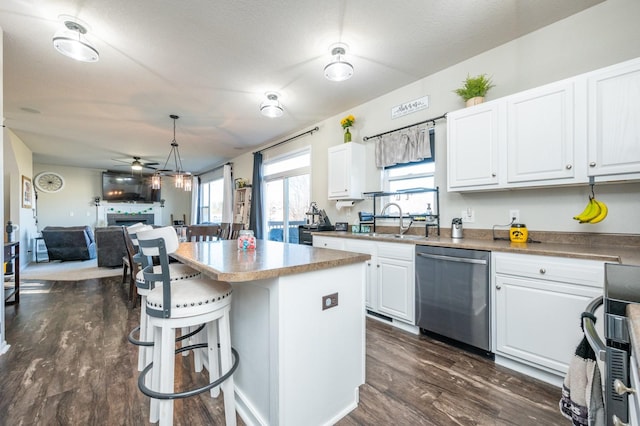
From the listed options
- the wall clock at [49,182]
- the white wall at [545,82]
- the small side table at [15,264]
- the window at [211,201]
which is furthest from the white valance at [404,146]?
the wall clock at [49,182]

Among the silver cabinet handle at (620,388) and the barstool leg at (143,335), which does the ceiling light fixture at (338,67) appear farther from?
the silver cabinet handle at (620,388)

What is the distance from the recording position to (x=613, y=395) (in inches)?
23.8

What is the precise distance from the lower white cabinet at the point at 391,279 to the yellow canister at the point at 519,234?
0.80 meters

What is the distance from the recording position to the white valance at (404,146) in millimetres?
2959

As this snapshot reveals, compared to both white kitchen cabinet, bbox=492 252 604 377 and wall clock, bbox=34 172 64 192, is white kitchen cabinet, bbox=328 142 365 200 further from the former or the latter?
wall clock, bbox=34 172 64 192

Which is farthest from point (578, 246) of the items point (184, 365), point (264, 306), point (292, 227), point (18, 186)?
point (18, 186)

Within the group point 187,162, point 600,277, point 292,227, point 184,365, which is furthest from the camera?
point 187,162

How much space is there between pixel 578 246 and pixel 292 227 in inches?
156

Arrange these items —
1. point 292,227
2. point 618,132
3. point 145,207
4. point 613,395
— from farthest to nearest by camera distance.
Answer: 1. point 145,207
2. point 292,227
3. point 618,132
4. point 613,395

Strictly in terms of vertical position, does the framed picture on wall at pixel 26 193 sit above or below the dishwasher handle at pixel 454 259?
above

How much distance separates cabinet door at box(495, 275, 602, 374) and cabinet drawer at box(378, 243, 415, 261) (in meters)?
0.72

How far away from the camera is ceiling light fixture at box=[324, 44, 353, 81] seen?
2354 millimetres

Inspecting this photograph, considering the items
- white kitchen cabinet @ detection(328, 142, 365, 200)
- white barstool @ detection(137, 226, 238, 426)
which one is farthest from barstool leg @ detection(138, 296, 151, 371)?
white kitchen cabinet @ detection(328, 142, 365, 200)

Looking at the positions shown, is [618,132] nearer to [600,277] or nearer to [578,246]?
[578,246]
